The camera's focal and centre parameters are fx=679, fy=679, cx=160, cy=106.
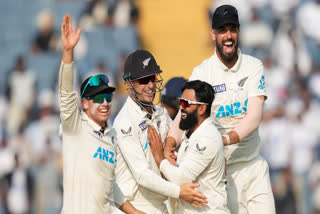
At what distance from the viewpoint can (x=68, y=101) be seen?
5559mm

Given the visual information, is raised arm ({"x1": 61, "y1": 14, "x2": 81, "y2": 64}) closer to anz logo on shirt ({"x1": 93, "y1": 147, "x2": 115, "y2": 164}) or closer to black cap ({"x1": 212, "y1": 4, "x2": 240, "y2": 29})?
anz logo on shirt ({"x1": 93, "y1": 147, "x2": 115, "y2": 164})

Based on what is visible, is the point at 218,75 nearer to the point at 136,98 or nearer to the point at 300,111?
the point at 136,98

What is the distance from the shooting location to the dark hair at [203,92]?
20.1 ft

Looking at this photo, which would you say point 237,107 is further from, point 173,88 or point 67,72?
point 67,72

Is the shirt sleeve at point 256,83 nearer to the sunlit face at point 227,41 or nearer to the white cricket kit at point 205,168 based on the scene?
the sunlit face at point 227,41

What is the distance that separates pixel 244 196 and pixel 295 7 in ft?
31.9

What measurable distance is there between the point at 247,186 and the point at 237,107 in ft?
2.61

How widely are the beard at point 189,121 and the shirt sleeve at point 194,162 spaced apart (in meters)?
0.17

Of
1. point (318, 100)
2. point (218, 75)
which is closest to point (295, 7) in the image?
point (318, 100)

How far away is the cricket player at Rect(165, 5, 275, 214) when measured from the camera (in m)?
6.54

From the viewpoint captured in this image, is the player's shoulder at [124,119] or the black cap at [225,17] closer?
the player's shoulder at [124,119]

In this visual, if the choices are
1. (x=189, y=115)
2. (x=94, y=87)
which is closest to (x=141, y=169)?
(x=189, y=115)

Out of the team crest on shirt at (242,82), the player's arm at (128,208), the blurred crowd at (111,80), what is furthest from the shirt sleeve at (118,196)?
the blurred crowd at (111,80)

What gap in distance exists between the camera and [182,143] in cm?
636
